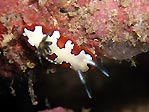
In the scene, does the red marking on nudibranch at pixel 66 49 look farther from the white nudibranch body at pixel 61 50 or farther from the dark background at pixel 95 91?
the dark background at pixel 95 91

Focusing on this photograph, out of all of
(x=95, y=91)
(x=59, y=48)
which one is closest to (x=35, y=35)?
(x=59, y=48)

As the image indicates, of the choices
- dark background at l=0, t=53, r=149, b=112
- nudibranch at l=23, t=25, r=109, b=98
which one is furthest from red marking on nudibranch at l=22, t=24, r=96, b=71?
dark background at l=0, t=53, r=149, b=112

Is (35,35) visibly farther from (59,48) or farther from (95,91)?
(95,91)

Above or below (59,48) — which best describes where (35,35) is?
above

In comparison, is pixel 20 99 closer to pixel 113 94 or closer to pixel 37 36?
pixel 113 94

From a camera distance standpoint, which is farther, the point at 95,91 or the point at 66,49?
the point at 95,91

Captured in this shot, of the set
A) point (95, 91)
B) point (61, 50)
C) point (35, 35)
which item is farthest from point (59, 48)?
point (95, 91)

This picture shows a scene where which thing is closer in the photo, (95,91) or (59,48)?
(59,48)
